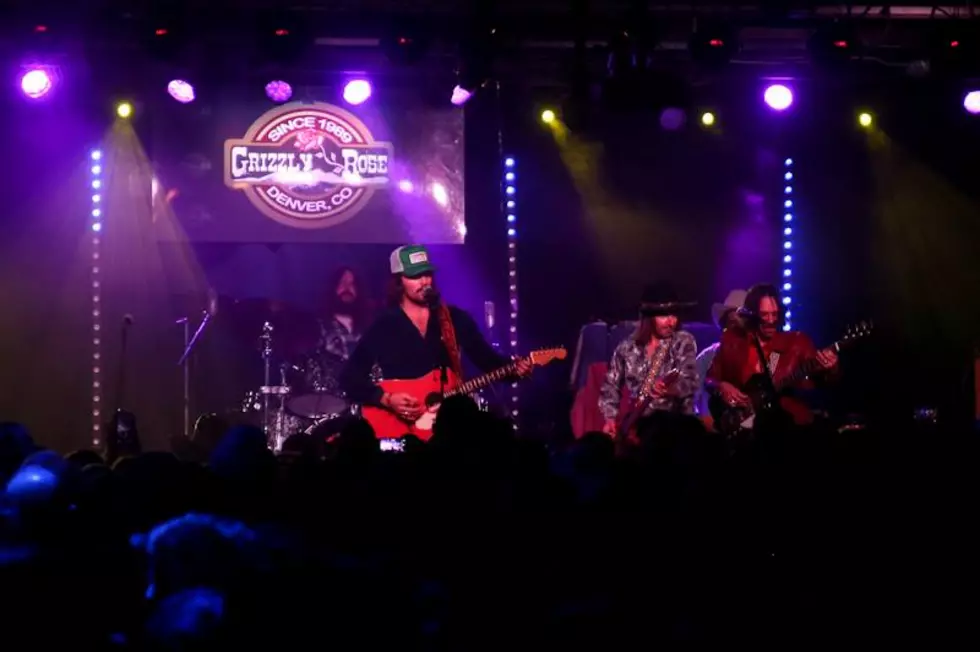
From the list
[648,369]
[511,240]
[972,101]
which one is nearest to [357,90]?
[511,240]

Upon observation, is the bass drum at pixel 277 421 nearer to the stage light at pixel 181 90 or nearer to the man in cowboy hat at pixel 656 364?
the stage light at pixel 181 90

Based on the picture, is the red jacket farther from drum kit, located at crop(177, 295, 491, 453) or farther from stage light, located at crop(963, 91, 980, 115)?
stage light, located at crop(963, 91, 980, 115)

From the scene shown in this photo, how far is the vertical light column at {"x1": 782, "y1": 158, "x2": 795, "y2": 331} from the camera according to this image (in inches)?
519

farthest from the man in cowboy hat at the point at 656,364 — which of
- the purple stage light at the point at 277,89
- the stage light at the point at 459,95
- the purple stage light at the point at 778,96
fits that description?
the purple stage light at the point at 277,89

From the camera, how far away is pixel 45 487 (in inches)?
131

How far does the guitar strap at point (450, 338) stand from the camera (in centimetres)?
867

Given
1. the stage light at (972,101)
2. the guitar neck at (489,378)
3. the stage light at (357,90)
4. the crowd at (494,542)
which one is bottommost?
the crowd at (494,542)

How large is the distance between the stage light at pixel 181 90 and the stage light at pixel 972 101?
7.20 meters

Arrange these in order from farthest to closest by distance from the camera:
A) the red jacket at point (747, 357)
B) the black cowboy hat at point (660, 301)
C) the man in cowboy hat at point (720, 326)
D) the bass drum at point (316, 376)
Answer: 1. the bass drum at point (316, 376)
2. the man in cowboy hat at point (720, 326)
3. the red jacket at point (747, 357)
4. the black cowboy hat at point (660, 301)

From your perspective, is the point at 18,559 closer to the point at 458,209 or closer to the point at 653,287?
the point at 653,287

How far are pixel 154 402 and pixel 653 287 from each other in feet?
18.7

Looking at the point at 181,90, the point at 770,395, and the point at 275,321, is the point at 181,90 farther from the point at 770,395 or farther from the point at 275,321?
the point at 770,395

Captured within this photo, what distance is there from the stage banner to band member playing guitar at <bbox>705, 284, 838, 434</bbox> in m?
3.84

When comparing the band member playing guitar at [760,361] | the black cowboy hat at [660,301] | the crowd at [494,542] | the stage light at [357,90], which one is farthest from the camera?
the stage light at [357,90]
